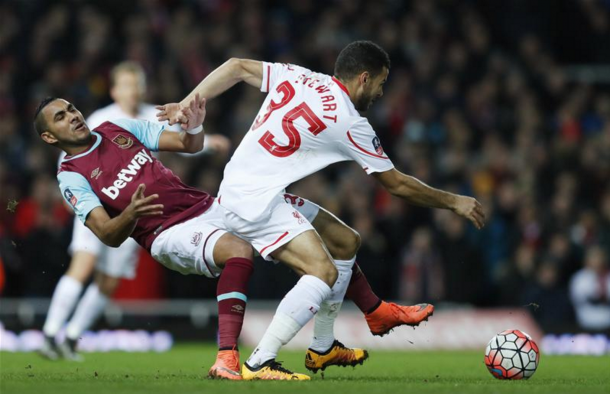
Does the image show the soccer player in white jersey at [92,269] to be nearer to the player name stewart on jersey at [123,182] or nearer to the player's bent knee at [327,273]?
the player name stewart on jersey at [123,182]

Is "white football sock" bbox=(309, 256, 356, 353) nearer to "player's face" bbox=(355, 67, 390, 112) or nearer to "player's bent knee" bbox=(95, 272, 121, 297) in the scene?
"player's face" bbox=(355, 67, 390, 112)

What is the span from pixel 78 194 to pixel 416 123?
8.95 meters

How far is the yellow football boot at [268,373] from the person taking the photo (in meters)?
6.82

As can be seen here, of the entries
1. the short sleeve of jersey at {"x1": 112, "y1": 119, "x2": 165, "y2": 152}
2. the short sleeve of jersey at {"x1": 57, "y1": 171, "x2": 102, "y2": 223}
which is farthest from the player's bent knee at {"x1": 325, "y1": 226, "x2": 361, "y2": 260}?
the short sleeve of jersey at {"x1": 57, "y1": 171, "x2": 102, "y2": 223}

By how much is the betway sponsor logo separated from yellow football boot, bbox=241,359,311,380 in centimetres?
151

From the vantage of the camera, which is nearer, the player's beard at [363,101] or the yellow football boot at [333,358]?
the player's beard at [363,101]

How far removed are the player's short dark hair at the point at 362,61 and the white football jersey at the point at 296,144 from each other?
110 millimetres

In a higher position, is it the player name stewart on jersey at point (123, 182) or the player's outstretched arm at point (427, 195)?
the player's outstretched arm at point (427, 195)

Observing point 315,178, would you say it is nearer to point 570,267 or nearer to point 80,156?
point 570,267

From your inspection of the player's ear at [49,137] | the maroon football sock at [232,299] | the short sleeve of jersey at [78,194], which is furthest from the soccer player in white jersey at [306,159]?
the player's ear at [49,137]

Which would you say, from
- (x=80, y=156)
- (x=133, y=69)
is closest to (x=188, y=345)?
(x=133, y=69)

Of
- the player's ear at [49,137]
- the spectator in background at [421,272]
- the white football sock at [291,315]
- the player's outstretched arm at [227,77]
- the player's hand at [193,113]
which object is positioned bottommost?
the spectator in background at [421,272]

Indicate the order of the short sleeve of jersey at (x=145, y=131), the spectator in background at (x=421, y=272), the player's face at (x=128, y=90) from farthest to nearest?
1. the spectator in background at (x=421, y=272)
2. the player's face at (x=128, y=90)
3. the short sleeve of jersey at (x=145, y=131)

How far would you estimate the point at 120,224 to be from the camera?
6.86m
